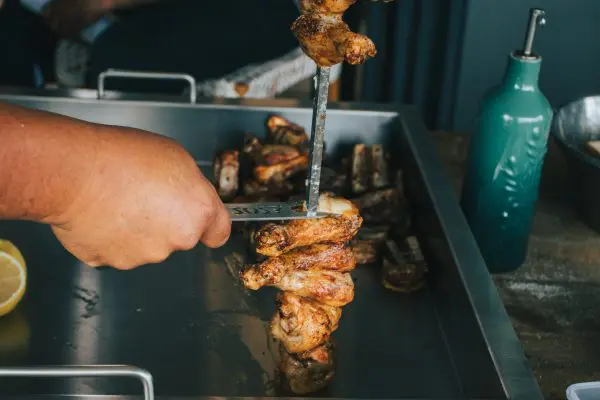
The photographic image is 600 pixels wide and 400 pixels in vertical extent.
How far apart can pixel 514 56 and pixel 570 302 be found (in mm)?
528

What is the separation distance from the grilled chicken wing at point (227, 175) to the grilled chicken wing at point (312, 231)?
0.47m

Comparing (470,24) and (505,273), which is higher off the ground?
(470,24)

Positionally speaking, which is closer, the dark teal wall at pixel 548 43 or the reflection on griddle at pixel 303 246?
the reflection on griddle at pixel 303 246

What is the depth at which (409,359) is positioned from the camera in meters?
1.51

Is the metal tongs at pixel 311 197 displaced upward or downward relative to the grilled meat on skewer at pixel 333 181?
upward

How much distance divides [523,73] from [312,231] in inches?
22.3

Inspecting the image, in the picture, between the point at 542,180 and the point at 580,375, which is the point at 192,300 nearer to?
the point at 580,375

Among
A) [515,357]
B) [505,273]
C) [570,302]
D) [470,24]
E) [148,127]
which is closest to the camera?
[515,357]

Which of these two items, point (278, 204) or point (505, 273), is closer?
point (278, 204)

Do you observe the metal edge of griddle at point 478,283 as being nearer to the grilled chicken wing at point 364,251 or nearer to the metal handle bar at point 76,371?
the grilled chicken wing at point 364,251

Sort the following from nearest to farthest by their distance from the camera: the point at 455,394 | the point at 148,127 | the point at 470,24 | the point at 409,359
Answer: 1. the point at 455,394
2. the point at 409,359
3. the point at 148,127
4. the point at 470,24

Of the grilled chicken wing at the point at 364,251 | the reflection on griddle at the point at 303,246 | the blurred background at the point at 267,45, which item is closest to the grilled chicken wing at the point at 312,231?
the reflection on griddle at the point at 303,246

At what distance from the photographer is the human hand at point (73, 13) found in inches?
105

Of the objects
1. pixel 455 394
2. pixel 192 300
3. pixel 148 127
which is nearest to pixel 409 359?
pixel 455 394
